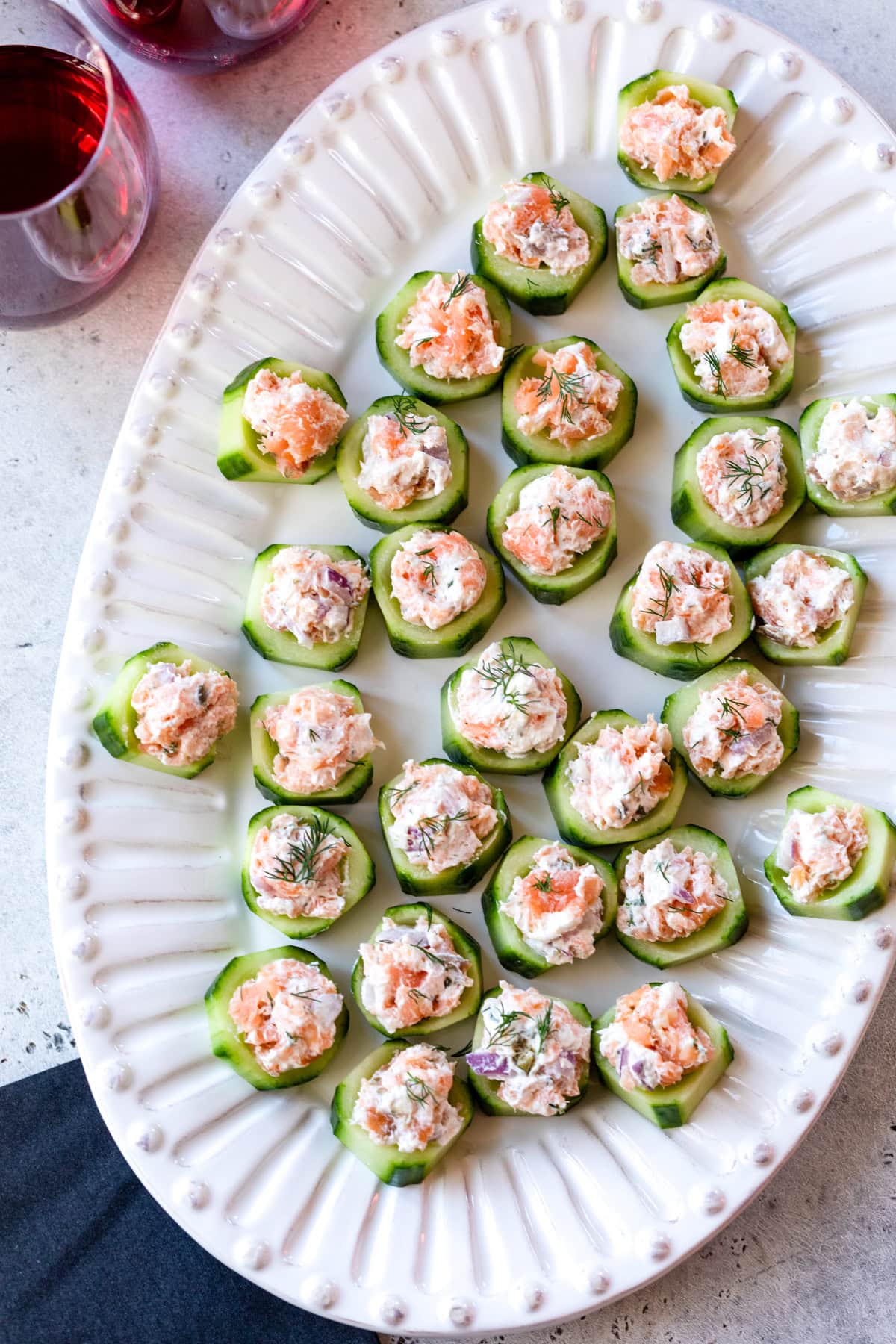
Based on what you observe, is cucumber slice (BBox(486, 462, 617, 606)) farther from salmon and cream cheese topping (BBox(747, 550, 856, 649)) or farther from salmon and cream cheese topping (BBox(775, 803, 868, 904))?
salmon and cream cheese topping (BBox(775, 803, 868, 904))

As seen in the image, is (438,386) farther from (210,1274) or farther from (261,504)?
(210,1274)

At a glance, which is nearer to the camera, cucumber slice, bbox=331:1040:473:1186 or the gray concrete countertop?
cucumber slice, bbox=331:1040:473:1186

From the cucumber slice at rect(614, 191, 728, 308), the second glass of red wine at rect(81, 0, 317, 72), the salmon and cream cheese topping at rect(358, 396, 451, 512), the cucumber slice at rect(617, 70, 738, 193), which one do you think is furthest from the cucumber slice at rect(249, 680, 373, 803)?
the second glass of red wine at rect(81, 0, 317, 72)

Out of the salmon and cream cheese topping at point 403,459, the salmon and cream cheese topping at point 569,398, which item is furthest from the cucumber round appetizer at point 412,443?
the salmon and cream cheese topping at point 569,398

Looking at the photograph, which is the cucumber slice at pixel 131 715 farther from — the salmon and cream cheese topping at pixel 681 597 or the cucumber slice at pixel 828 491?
the cucumber slice at pixel 828 491

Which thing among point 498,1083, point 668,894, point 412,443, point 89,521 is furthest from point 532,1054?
point 89,521
